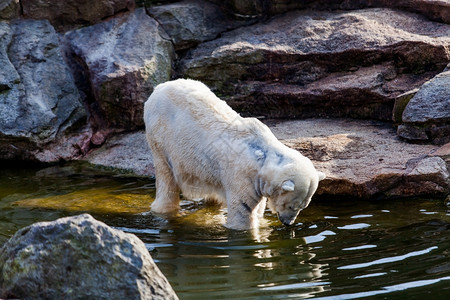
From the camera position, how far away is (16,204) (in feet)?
28.9

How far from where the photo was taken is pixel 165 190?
830 centimetres

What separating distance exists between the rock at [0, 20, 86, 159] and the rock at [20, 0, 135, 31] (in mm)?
219

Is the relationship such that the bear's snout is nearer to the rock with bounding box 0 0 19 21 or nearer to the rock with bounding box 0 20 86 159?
the rock with bounding box 0 20 86 159

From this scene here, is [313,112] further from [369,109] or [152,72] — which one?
[152,72]

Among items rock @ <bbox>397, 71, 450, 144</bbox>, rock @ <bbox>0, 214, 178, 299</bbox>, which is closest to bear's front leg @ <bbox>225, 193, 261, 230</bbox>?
rock @ <bbox>0, 214, 178, 299</bbox>

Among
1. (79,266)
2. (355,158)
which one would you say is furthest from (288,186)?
(79,266)

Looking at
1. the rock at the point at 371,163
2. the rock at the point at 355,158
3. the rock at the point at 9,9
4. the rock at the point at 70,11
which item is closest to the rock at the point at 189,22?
the rock at the point at 70,11

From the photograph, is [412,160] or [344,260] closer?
[344,260]

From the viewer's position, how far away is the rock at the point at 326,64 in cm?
1104

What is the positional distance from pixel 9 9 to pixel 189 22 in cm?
335

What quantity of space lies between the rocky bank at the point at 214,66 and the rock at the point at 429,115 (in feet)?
0.14

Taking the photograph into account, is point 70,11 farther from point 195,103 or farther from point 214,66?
point 195,103

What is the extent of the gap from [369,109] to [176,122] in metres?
4.42

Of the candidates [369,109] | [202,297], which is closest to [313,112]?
[369,109]
